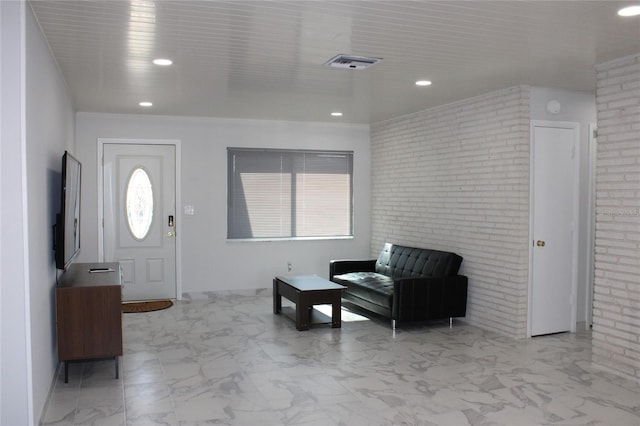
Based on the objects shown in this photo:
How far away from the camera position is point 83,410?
12.1 feet

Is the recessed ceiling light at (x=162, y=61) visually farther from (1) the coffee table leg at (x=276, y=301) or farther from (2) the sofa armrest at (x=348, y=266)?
(2) the sofa armrest at (x=348, y=266)

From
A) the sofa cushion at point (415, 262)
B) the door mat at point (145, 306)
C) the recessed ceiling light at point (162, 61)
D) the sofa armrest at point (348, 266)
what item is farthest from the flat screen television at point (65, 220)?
the sofa cushion at point (415, 262)

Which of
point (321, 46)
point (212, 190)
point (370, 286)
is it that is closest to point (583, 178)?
point (370, 286)

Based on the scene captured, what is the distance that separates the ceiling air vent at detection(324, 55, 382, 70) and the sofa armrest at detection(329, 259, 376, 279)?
311 centimetres

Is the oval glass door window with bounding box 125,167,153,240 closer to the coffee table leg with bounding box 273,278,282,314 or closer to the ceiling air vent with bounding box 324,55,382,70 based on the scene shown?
the coffee table leg with bounding box 273,278,282,314

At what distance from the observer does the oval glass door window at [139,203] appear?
7.36 meters

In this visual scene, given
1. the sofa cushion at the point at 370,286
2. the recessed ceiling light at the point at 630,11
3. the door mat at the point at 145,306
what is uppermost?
the recessed ceiling light at the point at 630,11

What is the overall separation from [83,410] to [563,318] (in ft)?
15.0

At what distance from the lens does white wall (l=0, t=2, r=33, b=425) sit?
2934mm

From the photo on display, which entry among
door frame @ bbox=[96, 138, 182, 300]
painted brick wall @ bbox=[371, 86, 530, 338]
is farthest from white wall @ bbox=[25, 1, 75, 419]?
painted brick wall @ bbox=[371, 86, 530, 338]

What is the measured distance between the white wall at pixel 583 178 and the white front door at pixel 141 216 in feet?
15.9

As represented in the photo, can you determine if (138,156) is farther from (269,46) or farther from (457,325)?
(457,325)

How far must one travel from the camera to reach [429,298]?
585 cm

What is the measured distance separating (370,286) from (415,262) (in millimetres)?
700
